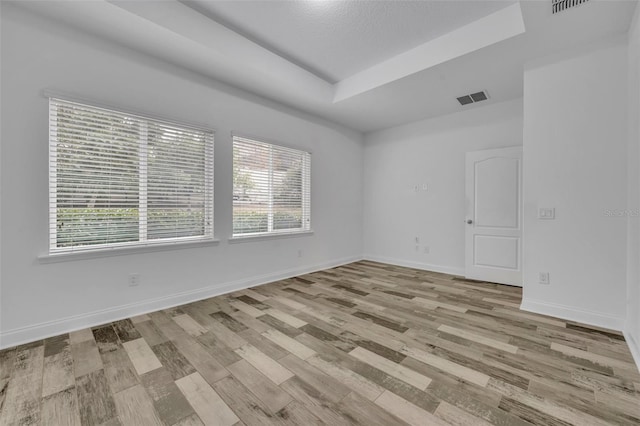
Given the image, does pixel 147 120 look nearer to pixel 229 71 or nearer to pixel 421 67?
pixel 229 71

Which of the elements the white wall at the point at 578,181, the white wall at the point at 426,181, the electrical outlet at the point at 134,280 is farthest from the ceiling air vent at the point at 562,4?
the electrical outlet at the point at 134,280

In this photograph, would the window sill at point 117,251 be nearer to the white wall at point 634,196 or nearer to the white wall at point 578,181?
the white wall at point 578,181

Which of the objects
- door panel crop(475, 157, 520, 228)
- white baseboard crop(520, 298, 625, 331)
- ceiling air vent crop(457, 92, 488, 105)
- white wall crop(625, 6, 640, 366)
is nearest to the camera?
white wall crop(625, 6, 640, 366)

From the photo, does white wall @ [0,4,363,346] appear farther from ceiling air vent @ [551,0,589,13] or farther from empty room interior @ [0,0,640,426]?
ceiling air vent @ [551,0,589,13]

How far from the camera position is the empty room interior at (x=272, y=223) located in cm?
172

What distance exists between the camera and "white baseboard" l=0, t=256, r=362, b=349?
2.26 meters

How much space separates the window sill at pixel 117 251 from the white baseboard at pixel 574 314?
12.5 feet

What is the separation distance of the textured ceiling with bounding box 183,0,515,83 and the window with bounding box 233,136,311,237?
1.38m

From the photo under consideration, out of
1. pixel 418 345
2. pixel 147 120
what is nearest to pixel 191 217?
pixel 147 120

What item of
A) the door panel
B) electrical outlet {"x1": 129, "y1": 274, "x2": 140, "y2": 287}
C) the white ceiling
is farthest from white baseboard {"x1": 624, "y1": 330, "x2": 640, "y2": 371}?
electrical outlet {"x1": 129, "y1": 274, "x2": 140, "y2": 287}

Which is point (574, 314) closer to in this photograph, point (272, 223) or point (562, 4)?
point (562, 4)

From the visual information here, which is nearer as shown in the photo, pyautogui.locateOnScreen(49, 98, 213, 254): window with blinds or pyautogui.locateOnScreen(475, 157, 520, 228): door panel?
pyautogui.locateOnScreen(49, 98, 213, 254): window with blinds

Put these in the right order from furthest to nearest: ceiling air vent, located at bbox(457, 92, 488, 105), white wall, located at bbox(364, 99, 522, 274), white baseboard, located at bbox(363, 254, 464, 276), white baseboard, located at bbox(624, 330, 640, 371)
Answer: white baseboard, located at bbox(363, 254, 464, 276) < white wall, located at bbox(364, 99, 522, 274) < ceiling air vent, located at bbox(457, 92, 488, 105) < white baseboard, located at bbox(624, 330, 640, 371)

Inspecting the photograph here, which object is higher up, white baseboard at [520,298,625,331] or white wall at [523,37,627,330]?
white wall at [523,37,627,330]
